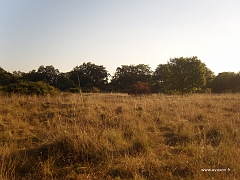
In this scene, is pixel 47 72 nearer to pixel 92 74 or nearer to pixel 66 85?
pixel 92 74

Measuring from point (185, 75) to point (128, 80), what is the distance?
89.4 feet

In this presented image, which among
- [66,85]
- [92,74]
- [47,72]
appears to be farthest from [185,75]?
[47,72]

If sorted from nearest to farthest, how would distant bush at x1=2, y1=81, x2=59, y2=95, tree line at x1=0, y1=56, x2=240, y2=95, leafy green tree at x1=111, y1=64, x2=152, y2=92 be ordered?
distant bush at x1=2, y1=81, x2=59, y2=95 → tree line at x1=0, y1=56, x2=240, y2=95 → leafy green tree at x1=111, y1=64, x2=152, y2=92

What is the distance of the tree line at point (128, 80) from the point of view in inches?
725

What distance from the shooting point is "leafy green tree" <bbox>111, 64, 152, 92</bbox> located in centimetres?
5094

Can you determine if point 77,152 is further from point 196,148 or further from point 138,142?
point 196,148

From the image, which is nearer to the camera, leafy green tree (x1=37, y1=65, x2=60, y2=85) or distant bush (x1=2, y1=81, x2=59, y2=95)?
distant bush (x1=2, y1=81, x2=59, y2=95)

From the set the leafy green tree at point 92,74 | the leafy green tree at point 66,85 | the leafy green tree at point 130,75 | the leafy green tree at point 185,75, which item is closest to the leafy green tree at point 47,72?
the leafy green tree at point 92,74

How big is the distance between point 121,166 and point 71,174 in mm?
767

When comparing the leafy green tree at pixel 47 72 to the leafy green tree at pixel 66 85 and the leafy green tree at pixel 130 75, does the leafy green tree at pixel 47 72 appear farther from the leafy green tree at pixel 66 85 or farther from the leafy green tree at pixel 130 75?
the leafy green tree at pixel 130 75

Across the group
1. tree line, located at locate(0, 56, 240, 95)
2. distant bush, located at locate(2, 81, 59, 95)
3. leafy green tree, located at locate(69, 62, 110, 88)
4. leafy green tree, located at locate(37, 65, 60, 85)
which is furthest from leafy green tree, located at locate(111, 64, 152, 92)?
distant bush, located at locate(2, 81, 59, 95)

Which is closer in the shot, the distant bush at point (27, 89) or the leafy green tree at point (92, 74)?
the distant bush at point (27, 89)

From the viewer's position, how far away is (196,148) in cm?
331

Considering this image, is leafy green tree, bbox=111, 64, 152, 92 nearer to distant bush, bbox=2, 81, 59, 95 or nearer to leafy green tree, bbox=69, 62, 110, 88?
leafy green tree, bbox=69, 62, 110, 88
